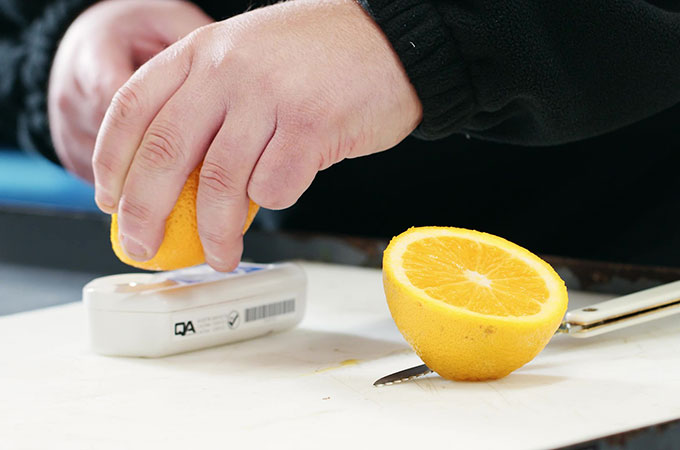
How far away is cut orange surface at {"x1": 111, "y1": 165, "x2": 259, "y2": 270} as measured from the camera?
A: 82 cm

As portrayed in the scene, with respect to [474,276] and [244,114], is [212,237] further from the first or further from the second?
[474,276]

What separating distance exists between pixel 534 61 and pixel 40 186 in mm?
1800

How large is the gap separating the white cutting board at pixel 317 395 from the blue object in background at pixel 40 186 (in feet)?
4.36

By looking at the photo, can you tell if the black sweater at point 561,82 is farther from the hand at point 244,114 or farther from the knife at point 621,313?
the knife at point 621,313

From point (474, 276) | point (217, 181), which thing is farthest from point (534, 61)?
point (217, 181)

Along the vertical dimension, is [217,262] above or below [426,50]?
below

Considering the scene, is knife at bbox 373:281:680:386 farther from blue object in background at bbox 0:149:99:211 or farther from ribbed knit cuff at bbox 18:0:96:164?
blue object in background at bbox 0:149:99:211

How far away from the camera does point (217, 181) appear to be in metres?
0.76

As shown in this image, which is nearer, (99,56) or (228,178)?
(228,178)

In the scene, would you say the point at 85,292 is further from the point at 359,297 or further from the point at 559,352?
the point at 559,352

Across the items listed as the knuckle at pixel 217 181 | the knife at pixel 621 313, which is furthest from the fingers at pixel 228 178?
the knife at pixel 621 313

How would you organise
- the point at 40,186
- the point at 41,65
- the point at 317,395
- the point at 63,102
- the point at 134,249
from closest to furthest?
the point at 317,395, the point at 134,249, the point at 63,102, the point at 41,65, the point at 40,186

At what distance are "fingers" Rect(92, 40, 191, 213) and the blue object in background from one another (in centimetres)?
138

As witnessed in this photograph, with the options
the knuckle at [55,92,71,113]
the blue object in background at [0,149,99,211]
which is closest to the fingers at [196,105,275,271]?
the knuckle at [55,92,71,113]
